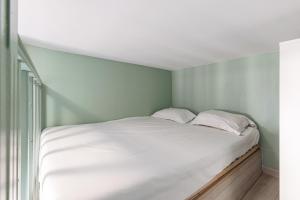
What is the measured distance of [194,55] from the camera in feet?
8.00

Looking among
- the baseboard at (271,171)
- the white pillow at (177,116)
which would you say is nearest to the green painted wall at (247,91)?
the baseboard at (271,171)

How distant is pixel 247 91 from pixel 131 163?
7.41ft

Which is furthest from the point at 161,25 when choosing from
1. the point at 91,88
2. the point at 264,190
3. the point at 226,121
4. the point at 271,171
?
the point at 271,171

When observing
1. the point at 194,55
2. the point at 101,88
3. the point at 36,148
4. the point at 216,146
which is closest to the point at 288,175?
the point at 216,146

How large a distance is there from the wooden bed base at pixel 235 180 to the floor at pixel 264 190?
0.15ft

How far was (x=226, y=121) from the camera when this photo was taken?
211cm

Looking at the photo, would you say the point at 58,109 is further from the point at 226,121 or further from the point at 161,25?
the point at 226,121

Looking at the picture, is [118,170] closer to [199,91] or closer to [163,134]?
[163,134]

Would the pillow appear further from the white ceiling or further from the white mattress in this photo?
the white ceiling

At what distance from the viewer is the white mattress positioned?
84cm

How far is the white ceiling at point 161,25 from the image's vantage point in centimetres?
115

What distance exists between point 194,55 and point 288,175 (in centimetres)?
188

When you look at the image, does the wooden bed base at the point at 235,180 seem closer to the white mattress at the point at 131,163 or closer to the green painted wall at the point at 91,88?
the white mattress at the point at 131,163

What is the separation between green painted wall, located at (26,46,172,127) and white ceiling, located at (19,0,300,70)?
0.26 m
